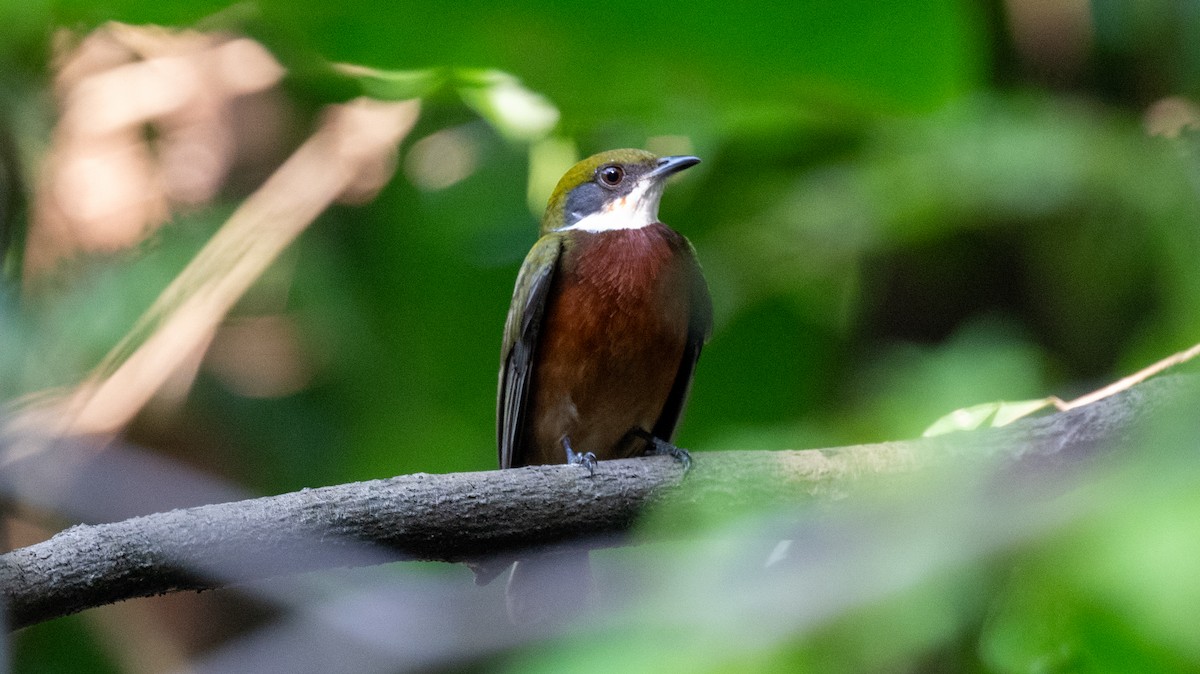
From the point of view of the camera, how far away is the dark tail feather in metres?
2.71

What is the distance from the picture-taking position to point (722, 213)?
14.6 ft

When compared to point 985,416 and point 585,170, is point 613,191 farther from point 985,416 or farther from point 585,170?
point 985,416

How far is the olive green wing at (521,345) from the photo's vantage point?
365 cm

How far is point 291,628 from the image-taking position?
276cm

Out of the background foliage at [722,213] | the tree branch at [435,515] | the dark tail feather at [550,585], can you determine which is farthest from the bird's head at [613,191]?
the tree branch at [435,515]

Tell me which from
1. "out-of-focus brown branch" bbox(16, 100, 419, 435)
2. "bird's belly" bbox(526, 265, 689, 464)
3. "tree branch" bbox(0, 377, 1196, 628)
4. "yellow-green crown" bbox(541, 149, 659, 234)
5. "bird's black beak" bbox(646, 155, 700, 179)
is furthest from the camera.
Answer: "yellow-green crown" bbox(541, 149, 659, 234)

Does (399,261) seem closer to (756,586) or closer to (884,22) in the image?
(884,22)

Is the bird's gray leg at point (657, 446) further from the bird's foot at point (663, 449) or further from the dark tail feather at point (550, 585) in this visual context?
the dark tail feather at point (550, 585)

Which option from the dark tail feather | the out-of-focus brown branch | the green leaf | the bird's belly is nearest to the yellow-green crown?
the bird's belly

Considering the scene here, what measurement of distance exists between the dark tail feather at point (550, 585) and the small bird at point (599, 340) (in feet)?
1.54

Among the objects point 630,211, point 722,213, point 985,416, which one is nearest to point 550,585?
point 985,416

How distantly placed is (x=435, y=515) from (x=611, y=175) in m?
1.96

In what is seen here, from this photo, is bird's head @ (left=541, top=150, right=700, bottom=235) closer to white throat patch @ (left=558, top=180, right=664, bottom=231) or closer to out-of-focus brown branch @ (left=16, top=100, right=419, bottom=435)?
white throat patch @ (left=558, top=180, right=664, bottom=231)

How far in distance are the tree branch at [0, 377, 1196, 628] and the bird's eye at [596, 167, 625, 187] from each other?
159 cm
